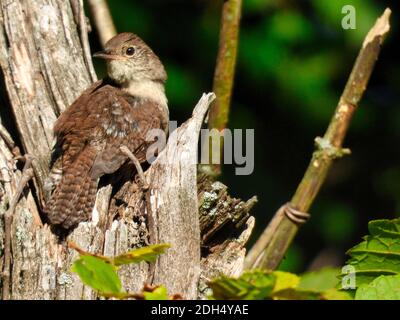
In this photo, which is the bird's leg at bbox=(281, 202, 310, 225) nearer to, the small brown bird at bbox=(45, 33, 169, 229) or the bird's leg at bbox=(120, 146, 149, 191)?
the small brown bird at bbox=(45, 33, 169, 229)

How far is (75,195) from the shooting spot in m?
3.93

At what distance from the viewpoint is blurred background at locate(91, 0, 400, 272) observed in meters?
7.46

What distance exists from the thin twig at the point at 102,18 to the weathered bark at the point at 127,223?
118cm

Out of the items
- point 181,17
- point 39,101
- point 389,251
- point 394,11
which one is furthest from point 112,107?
point 394,11

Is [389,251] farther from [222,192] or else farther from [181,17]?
[181,17]

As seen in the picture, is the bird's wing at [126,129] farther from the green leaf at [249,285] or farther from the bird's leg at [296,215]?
the green leaf at [249,285]

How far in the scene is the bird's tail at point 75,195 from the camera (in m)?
3.64

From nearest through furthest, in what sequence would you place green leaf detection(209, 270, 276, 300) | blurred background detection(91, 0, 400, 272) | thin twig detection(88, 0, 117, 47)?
green leaf detection(209, 270, 276, 300), thin twig detection(88, 0, 117, 47), blurred background detection(91, 0, 400, 272)

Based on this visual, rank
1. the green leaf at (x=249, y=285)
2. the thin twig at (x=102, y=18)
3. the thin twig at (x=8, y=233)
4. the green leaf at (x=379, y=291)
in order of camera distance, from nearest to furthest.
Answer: the green leaf at (x=249, y=285) < the green leaf at (x=379, y=291) < the thin twig at (x=8, y=233) < the thin twig at (x=102, y=18)

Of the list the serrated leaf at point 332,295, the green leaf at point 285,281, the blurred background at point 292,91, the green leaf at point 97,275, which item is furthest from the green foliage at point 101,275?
the blurred background at point 292,91

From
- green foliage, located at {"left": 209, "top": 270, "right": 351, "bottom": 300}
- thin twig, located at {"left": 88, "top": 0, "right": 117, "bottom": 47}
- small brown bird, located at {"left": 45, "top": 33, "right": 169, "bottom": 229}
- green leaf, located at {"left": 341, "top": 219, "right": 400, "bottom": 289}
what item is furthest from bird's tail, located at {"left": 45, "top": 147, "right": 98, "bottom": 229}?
green foliage, located at {"left": 209, "top": 270, "right": 351, "bottom": 300}

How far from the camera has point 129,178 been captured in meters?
4.05

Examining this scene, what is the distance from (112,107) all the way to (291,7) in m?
3.28
